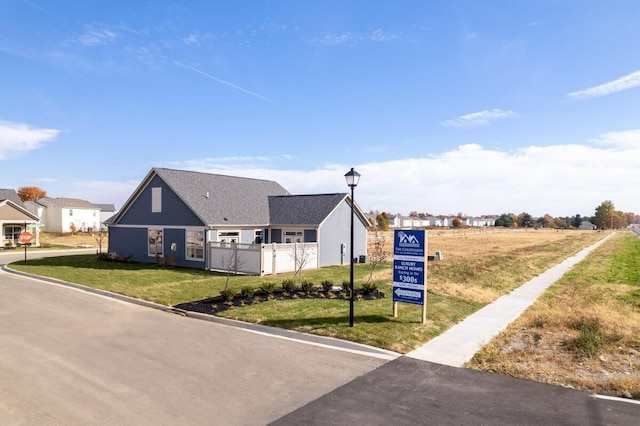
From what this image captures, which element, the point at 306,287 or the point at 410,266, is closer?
the point at 410,266

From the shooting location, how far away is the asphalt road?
22.1 feet

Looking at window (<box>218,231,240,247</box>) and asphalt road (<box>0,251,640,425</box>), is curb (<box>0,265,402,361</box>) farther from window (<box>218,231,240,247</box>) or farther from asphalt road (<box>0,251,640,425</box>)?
window (<box>218,231,240,247</box>)

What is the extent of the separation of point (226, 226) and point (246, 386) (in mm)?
19370

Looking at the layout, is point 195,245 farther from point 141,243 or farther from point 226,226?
point 141,243

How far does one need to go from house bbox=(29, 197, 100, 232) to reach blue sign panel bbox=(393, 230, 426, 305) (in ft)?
263

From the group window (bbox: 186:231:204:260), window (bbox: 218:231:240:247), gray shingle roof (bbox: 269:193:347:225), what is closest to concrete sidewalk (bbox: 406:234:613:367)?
gray shingle roof (bbox: 269:193:347:225)

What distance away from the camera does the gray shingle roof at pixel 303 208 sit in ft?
93.6

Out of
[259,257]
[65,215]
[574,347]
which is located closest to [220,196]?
[259,257]

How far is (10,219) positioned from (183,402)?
45.9 m

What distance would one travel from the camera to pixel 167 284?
65.9 ft

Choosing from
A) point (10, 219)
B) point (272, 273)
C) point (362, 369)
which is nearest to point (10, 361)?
point (362, 369)

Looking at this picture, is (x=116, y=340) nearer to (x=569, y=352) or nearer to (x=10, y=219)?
(x=569, y=352)

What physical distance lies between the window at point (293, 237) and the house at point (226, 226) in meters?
0.07

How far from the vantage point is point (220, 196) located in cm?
2962
